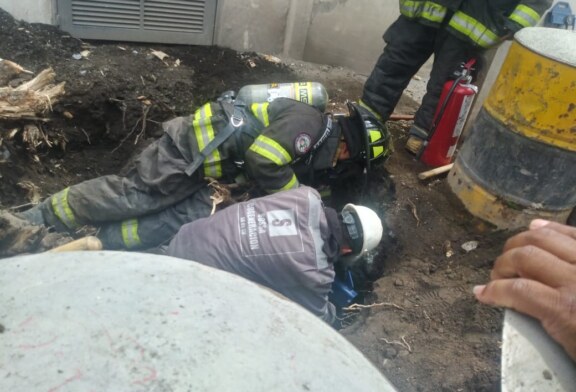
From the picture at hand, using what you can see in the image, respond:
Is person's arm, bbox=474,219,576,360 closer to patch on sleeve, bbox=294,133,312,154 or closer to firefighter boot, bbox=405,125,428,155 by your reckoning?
patch on sleeve, bbox=294,133,312,154

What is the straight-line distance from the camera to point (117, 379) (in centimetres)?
100

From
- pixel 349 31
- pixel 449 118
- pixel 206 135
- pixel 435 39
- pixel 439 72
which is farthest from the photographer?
pixel 349 31

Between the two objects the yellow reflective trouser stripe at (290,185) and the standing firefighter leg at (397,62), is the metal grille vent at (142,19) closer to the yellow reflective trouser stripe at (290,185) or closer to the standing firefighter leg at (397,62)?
the standing firefighter leg at (397,62)

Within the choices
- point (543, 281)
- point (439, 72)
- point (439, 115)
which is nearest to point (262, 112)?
point (439, 115)

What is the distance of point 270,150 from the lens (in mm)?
2961

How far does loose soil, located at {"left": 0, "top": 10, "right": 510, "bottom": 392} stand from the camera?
2.44 metres

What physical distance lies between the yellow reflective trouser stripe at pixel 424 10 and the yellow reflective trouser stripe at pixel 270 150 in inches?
76.4

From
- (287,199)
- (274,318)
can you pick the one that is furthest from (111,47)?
(274,318)

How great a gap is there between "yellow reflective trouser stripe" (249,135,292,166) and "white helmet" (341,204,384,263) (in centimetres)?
51

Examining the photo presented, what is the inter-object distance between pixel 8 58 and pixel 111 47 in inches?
37.0

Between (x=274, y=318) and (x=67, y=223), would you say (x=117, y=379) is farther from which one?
(x=67, y=223)

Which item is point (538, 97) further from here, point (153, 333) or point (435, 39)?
point (153, 333)

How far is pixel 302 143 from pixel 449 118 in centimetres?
156

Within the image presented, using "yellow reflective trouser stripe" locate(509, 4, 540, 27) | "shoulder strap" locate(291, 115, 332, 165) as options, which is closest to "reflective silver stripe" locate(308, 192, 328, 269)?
"shoulder strap" locate(291, 115, 332, 165)
